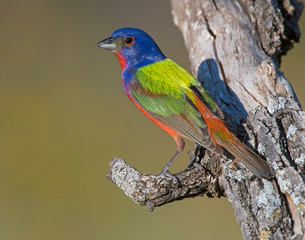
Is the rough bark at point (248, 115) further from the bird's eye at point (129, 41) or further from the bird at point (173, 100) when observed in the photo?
the bird's eye at point (129, 41)

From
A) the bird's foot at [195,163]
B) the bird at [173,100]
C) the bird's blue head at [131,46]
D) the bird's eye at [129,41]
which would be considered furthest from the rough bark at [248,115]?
the bird's eye at [129,41]

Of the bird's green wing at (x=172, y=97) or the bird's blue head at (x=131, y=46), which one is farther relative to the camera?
the bird's blue head at (x=131, y=46)

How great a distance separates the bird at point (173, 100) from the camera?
3250 mm

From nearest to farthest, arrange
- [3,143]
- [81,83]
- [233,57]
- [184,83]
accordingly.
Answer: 1. [184,83]
2. [233,57]
3. [3,143]
4. [81,83]

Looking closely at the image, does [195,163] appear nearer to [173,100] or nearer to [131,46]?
[173,100]

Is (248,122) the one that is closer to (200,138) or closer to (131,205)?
(200,138)

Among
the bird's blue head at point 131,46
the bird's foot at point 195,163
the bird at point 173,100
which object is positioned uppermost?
the bird's blue head at point 131,46

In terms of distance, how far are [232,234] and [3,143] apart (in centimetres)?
381

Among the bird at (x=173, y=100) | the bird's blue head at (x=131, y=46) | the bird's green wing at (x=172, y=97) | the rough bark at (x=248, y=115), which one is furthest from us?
the bird's blue head at (x=131, y=46)

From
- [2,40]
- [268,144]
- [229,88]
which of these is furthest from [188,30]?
[2,40]

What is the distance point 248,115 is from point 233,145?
17.0 inches

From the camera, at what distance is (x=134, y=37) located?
4363 mm

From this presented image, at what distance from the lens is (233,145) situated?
10.5 feet

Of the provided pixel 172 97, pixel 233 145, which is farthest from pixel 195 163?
pixel 172 97
